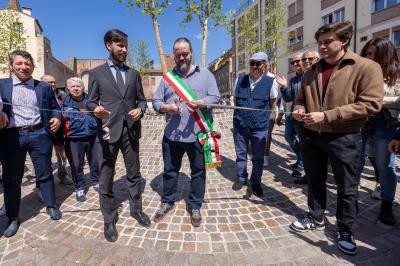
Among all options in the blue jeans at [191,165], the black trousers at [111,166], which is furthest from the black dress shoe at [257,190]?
the black trousers at [111,166]

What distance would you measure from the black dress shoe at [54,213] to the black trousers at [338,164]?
10.8 ft

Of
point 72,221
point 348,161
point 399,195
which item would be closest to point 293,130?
point 399,195

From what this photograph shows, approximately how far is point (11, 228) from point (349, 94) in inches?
161

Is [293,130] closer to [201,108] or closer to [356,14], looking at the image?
[201,108]

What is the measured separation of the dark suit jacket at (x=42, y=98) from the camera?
3.15 m

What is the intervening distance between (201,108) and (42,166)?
230 cm

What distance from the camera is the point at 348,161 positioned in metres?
2.54

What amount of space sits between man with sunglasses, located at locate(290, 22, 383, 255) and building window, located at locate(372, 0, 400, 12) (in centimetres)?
2025

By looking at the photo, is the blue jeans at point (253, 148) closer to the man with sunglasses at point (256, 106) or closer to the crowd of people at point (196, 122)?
the man with sunglasses at point (256, 106)

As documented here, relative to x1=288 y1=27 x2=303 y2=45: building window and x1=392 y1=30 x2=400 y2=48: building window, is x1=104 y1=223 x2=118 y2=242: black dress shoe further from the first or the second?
x1=288 y1=27 x2=303 y2=45: building window

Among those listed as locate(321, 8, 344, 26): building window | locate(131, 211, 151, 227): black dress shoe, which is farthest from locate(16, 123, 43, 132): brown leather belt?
locate(321, 8, 344, 26): building window

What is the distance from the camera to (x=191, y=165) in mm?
3398

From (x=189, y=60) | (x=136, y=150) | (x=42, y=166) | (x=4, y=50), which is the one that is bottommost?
(x=42, y=166)

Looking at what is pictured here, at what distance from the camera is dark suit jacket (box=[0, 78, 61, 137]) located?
315cm
